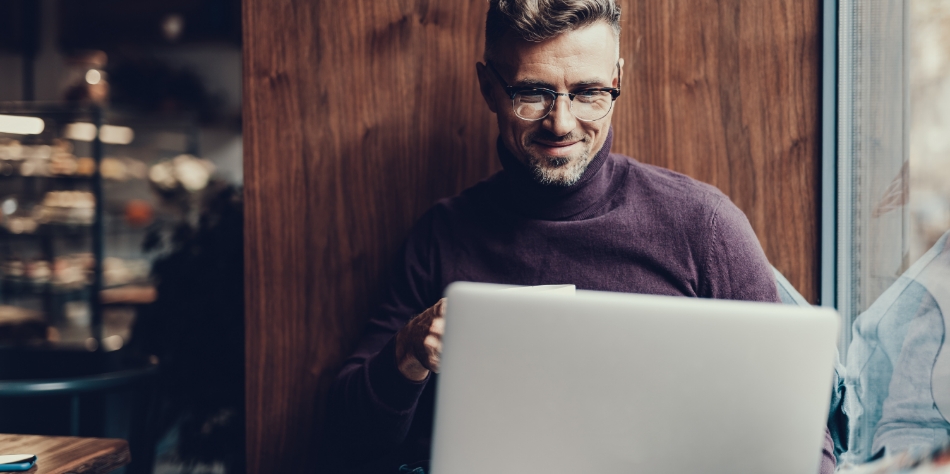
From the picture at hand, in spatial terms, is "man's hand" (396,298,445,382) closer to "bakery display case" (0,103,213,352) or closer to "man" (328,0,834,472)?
"man" (328,0,834,472)

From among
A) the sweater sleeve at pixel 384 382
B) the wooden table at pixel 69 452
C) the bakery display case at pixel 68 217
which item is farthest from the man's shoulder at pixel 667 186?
the bakery display case at pixel 68 217

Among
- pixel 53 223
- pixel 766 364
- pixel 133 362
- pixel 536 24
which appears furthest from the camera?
pixel 53 223

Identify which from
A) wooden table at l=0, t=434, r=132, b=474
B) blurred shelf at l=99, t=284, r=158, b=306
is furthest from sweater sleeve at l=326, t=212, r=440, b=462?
blurred shelf at l=99, t=284, r=158, b=306

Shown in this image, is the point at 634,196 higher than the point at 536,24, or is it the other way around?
the point at 536,24

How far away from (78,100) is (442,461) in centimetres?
368

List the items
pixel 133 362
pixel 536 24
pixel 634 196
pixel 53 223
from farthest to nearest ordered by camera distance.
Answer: pixel 53 223
pixel 133 362
pixel 634 196
pixel 536 24

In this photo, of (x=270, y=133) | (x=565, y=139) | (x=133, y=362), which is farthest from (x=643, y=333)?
(x=133, y=362)

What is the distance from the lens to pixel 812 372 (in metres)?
0.52

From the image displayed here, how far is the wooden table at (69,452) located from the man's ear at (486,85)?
883 millimetres

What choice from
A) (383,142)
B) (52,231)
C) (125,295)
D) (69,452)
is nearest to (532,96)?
(383,142)

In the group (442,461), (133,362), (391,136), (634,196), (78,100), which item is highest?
(78,100)

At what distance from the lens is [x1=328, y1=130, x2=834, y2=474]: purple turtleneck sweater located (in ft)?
3.60

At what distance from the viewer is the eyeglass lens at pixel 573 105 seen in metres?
1.11

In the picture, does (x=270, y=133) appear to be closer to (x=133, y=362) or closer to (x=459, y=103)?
(x=459, y=103)
